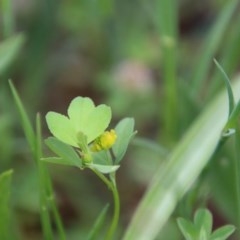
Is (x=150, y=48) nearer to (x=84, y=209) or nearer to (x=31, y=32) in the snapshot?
(x=31, y=32)

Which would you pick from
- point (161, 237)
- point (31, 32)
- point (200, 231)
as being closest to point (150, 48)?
point (31, 32)

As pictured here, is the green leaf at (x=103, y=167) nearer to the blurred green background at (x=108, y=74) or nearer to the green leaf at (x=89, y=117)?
the green leaf at (x=89, y=117)

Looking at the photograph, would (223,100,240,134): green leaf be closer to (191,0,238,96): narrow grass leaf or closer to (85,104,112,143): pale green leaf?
(85,104,112,143): pale green leaf

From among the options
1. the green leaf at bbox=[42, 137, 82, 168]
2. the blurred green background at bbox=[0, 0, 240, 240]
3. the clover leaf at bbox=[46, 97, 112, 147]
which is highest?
the clover leaf at bbox=[46, 97, 112, 147]

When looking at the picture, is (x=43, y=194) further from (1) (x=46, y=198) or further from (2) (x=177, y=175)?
(2) (x=177, y=175)

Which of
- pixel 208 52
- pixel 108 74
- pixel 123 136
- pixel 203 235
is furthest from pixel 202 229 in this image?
pixel 108 74

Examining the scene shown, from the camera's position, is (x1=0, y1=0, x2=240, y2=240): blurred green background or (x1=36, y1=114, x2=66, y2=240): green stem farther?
(x1=0, y1=0, x2=240, y2=240): blurred green background

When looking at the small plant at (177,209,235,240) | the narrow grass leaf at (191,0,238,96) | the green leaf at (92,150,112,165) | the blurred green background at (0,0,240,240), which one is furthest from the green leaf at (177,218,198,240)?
the narrow grass leaf at (191,0,238,96)
